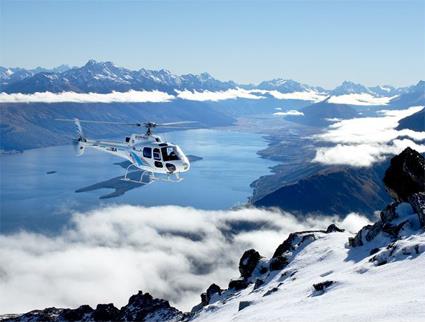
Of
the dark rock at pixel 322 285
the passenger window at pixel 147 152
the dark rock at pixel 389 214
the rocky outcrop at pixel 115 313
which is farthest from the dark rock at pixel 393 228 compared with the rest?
the rocky outcrop at pixel 115 313

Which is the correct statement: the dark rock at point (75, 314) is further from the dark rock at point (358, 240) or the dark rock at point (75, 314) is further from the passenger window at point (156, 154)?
the dark rock at point (358, 240)

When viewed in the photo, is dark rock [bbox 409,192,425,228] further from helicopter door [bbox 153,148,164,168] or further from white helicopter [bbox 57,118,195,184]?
helicopter door [bbox 153,148,164,168]

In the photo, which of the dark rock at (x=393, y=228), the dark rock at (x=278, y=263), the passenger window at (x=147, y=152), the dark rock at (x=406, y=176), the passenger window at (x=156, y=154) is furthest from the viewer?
the dark rock at (x=278, y=263)

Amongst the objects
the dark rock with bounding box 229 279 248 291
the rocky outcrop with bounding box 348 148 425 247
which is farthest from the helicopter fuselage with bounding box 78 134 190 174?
the rocky outcrop with bounding box 348 148 425 247

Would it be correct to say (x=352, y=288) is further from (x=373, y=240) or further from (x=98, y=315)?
(x=98, y=315)

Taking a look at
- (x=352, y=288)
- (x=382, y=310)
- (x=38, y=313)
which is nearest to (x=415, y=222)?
(x=352, y=288)

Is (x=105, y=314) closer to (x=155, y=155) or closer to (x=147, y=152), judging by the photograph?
(x=147, y=152)
